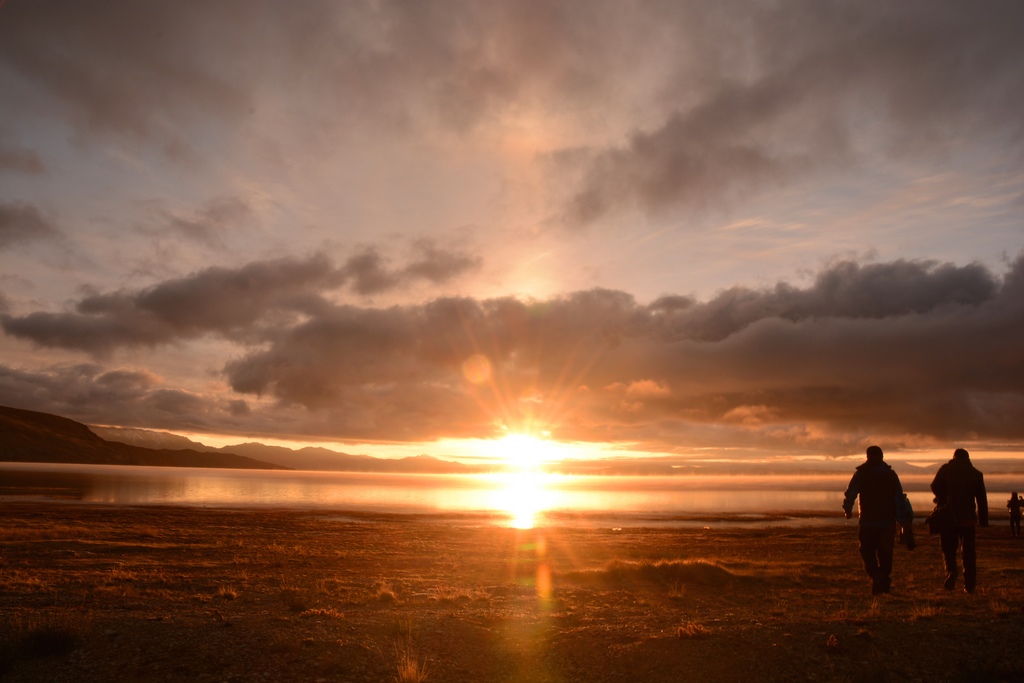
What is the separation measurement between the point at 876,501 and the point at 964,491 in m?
2.33

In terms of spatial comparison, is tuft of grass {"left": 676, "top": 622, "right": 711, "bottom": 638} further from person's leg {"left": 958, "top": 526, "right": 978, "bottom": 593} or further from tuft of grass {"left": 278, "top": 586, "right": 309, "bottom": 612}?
tuft of grass {"left": 278, "top": 586, "right": 309, "bottom": 612}

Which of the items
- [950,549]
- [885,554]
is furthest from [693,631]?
[950,549]

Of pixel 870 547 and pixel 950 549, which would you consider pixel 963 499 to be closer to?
pixel 950 549

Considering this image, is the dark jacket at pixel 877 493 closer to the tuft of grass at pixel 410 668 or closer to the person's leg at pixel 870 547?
the person's leg at pixel 870 547

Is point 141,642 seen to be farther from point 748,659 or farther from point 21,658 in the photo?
point 748,659

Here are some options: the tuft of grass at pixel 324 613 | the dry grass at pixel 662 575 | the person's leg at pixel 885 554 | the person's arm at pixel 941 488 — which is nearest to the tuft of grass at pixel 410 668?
the tuft of grass at pixel 324 613

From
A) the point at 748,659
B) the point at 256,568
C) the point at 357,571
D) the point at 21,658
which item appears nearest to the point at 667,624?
the point at 748,659

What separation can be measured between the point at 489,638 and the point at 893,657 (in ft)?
20.7

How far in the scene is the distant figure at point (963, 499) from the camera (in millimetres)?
12875

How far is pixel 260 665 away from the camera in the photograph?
32.0 ft

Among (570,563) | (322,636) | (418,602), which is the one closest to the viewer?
(322,636)

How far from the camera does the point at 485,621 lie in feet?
42.0

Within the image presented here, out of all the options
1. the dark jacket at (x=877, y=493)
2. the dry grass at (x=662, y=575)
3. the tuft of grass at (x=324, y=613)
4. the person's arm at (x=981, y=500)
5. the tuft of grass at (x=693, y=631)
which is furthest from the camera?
the dry grass at (x=662, y=575)

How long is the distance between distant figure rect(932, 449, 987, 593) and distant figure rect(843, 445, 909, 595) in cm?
132
